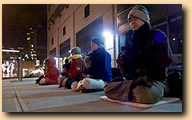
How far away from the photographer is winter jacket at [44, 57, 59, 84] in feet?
20.1

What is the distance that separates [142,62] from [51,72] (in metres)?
4.40

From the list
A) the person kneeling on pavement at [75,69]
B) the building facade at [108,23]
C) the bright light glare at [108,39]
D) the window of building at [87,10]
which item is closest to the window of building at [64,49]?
the building facade at [108,23]

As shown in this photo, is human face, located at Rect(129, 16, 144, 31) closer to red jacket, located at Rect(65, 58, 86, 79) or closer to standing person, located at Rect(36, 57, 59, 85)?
Result: red jacket, located at Rect(65, 58, 86, 79)

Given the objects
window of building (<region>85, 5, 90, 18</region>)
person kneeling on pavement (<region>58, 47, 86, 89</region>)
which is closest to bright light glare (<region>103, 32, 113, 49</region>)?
window of building (<region>85, 5, 90, 18</region>)

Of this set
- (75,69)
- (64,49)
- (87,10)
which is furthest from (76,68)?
(64,49)

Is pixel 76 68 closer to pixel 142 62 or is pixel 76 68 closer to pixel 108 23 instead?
pixel 142 62

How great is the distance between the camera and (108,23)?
8.76m

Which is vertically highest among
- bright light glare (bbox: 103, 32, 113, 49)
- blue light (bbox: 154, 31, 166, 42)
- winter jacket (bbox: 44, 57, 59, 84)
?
bright light glare (bbox: 103, 32, 113, 49)

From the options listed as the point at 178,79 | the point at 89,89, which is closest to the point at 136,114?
the point at 178,79

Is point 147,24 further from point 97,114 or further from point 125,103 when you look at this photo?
point 97,114

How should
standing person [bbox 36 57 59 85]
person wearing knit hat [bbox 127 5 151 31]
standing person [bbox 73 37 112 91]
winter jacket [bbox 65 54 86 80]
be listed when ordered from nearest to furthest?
1. person wearing knit hat [bbox 127 5 151 31]
2. standing person [bbox 73 37 112 91]
3. winter jacket [bbox 65 54 86 80]
4. standing person [bbox 36 57 59 85]

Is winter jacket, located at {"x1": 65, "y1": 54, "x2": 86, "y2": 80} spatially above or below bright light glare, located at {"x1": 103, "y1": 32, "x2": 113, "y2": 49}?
below

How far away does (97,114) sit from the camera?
1.97 m

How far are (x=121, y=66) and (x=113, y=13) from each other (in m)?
6.13
